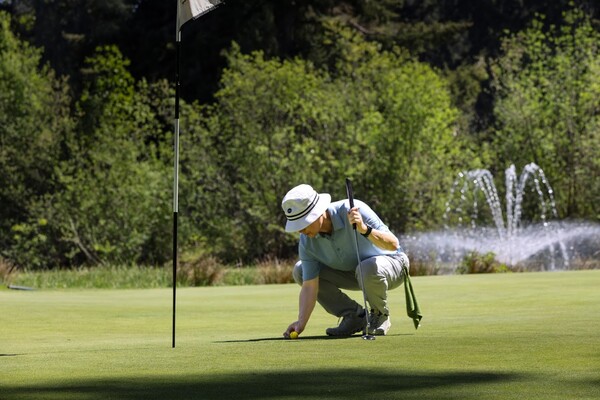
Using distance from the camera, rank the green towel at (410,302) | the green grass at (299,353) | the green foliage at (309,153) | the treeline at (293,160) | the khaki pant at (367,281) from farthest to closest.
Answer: the treeline at (293,160) < the green foliage at (309,153) < the green towel at (410,302) < the khaki pant at (367,281) < the green grass at (299,353)

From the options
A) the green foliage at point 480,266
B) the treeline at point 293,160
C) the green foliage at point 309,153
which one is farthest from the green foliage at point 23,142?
the green foliage at point 480,266

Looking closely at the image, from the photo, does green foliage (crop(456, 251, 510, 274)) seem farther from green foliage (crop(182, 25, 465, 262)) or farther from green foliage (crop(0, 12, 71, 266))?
green foliage (crop(0, 12, 71, 266))

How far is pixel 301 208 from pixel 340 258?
2.51ft

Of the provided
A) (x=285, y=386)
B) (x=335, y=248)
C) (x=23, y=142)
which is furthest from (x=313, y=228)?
(x=23, y=142)

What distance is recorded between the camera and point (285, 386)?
22.6 ft

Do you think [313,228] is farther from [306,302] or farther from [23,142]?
[23,142]

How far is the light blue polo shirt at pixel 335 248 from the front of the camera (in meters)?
10.0

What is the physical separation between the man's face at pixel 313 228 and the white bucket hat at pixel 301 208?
0.25ft

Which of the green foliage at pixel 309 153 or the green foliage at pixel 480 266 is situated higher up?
the green foliage at pixel 309 153

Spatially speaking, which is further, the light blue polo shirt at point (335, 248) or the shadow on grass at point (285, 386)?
the light blue polo shirt at point (335, 248)

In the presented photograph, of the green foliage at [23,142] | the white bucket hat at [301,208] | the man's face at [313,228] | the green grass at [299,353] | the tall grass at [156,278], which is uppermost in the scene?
the green foliage at [23,142]

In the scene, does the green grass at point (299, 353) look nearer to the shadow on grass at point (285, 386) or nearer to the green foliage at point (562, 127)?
the shadow on grass at point (285, 386)

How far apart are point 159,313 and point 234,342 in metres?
5.13

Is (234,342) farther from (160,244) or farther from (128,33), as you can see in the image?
(128,33)
